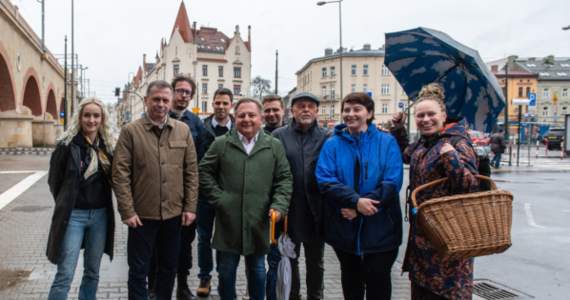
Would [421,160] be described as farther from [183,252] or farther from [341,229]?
[183,252]

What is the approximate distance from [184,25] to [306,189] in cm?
7428

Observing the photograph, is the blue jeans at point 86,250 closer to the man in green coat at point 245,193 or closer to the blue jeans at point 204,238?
the man in green coat at point 245,193

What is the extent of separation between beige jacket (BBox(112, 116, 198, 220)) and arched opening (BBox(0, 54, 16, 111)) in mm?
21494

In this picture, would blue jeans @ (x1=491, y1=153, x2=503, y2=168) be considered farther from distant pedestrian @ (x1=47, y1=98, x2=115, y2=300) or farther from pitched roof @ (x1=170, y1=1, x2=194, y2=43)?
pitched roof @ (x1=170, y1=1, x2=194, y2=43)

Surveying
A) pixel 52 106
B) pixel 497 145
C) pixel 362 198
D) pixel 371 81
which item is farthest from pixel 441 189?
pixel 371 81

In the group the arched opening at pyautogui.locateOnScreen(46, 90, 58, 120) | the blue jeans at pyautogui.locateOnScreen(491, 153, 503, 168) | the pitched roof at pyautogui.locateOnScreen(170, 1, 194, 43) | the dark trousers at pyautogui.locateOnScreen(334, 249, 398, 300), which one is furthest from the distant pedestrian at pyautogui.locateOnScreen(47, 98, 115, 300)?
the pitched roof at pyautogui.locateOnScreen(170, 1, 194, 43)

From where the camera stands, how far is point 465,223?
2.62m

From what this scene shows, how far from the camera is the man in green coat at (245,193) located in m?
3.50

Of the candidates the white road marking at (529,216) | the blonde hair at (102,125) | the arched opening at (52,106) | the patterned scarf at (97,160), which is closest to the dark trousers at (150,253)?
the patterned scarf at (97,160)

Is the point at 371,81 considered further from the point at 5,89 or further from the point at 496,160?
the point at 5,89

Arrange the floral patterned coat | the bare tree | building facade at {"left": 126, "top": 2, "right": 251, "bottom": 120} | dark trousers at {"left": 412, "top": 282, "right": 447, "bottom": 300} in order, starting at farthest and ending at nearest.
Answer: the bare tree → building facade at {"left": 126, "top": 2, "right": 251, "bottom": 120} → dark trousers at {"left": 412, "top": 282, "right": 447, "bottom": 300} → the floral patterned coat

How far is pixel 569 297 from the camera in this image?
421cm

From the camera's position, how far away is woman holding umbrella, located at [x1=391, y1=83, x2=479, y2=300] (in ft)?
9.36

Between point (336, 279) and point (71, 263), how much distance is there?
280 centimetres
